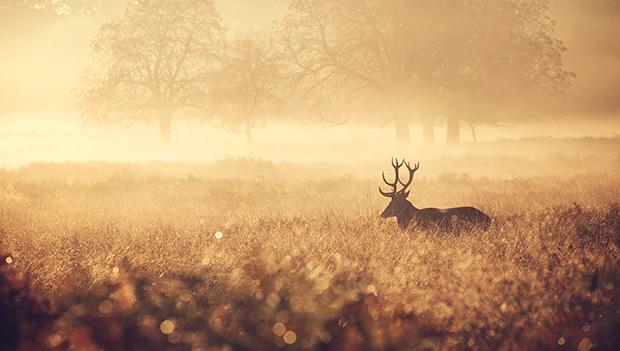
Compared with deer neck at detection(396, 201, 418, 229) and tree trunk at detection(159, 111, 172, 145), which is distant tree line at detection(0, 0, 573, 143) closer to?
tree trunk at detection(159, 111, 172, 145)

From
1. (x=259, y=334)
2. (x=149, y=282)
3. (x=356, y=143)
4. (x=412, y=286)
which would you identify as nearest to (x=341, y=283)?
(x=412, y=286)

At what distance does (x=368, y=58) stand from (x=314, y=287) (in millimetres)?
21839

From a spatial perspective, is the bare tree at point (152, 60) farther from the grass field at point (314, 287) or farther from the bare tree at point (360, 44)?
the grass field at point (314, 287)

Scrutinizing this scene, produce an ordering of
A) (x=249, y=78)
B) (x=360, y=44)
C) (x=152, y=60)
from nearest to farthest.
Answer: (x=360, y=44) < (x=152, y=60) < (x=249, y=78)

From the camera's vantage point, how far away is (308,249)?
5.97 metres

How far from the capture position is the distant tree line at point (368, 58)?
955 inches

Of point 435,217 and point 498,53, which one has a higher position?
point 498,53

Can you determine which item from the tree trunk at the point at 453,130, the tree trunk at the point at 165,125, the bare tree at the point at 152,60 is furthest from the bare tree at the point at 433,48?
the tree trunk at the point at 165,125

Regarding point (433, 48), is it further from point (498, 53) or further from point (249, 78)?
point (249, 78)

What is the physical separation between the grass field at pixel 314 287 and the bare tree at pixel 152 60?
18448mm

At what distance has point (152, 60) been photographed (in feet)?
85.7

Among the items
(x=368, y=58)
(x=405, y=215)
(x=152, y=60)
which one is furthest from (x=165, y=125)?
(x=405, y=215)

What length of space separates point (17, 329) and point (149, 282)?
115cm

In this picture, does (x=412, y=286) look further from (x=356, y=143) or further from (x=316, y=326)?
(x=356, y=143)
